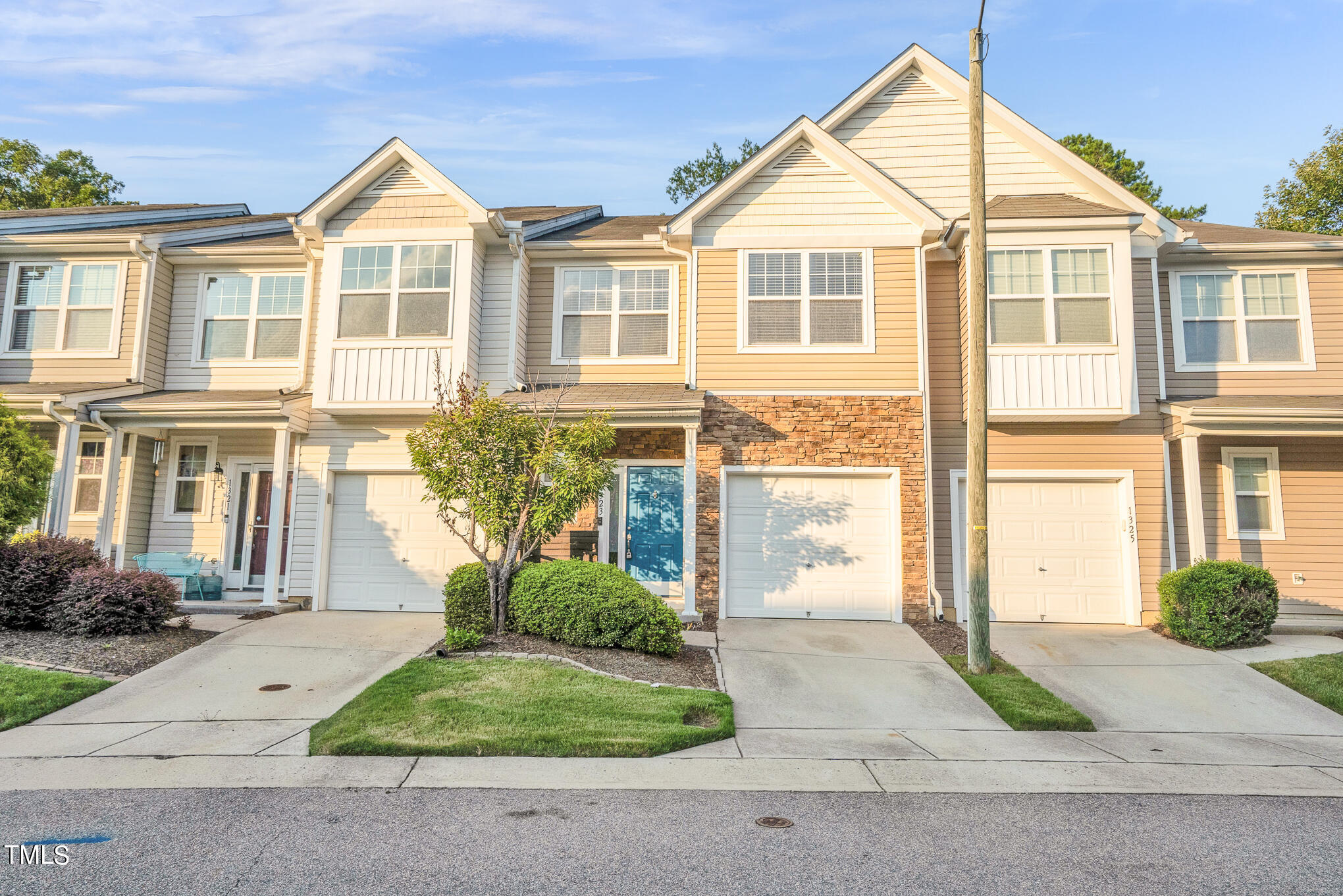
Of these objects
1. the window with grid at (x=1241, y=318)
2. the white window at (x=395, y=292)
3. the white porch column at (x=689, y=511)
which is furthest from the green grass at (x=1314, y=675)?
the white window at (x=395, y=292)

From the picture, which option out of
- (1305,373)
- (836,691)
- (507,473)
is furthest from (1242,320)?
(507,473)

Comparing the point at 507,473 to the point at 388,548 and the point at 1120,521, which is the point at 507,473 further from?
the point at 1120,521

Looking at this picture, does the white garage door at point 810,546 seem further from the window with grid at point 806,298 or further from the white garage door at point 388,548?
the white garage door at point 388,548

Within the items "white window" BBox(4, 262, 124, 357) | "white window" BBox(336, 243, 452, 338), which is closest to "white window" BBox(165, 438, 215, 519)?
"white window" BBox(4, 262, 124, 357)

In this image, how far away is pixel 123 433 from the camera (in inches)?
505

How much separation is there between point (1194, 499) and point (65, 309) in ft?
57.5

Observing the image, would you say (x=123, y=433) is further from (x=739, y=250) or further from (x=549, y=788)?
(x=549, y=788)

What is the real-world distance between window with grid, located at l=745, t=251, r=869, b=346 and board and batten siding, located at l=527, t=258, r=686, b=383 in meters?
1.31

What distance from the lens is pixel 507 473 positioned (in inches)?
382

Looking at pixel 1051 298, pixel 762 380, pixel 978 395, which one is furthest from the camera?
pixel 762 380

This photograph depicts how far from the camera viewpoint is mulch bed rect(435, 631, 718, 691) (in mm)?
8375

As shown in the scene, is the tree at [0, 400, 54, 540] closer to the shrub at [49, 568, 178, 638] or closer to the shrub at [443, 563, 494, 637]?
the shrub at [49, 568, 178, 638]

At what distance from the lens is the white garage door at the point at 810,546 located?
1159cm

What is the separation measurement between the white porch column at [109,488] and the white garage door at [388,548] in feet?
10.4
